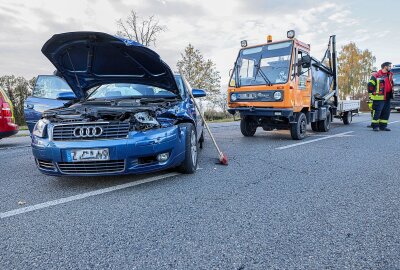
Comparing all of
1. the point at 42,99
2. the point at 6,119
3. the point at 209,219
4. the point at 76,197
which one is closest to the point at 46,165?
the point at 76,197

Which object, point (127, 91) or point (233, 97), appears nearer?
point (127, 91)

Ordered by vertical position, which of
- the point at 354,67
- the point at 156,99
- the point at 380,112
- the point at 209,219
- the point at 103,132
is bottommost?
the point at 209,219

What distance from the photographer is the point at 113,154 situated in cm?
332

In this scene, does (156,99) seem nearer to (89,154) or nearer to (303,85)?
(89,154)

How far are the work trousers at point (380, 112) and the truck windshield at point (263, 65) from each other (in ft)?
13.4

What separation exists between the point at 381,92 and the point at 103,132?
8915 mm

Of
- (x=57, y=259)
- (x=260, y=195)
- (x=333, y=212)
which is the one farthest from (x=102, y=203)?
(x=333, y=212)

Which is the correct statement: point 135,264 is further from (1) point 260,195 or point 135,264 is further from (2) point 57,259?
(1) point 260,195

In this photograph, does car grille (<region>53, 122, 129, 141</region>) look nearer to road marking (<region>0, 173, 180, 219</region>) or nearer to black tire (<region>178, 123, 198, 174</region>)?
road marking (<region>0, 173, 180, 219</region>)

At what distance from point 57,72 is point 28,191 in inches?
79.3

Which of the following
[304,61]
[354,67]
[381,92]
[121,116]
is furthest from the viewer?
[354,67]

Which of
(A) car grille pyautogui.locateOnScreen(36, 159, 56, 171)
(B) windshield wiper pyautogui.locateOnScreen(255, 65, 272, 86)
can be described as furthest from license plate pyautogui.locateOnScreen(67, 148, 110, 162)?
(B) windshield wiper pyautogui.locateOnScreen(255, 65, 272, 86)

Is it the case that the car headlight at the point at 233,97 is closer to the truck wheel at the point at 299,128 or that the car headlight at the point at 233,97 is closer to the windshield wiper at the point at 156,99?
the truck wheel at the point at 299,128

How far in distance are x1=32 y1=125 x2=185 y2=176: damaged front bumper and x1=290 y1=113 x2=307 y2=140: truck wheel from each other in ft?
15.4
